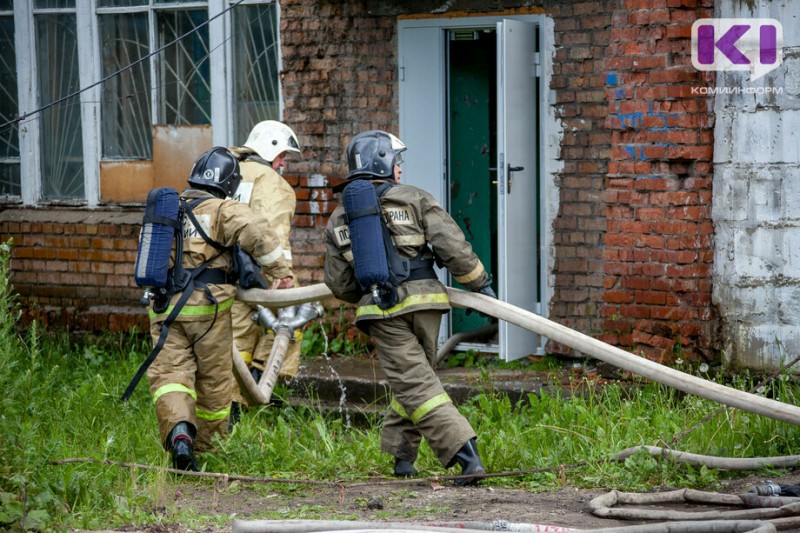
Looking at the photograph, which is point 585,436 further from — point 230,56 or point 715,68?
point 230,56

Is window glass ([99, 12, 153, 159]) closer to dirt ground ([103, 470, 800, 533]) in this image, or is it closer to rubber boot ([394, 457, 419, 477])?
dirt ground ([103, 470, 800, 533])

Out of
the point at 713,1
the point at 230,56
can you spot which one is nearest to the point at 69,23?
the point at 230,56

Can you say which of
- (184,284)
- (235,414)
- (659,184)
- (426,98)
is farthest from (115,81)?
(659,184)

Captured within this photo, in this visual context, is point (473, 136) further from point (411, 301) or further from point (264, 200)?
point (411, 301)

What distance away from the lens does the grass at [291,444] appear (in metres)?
5.17

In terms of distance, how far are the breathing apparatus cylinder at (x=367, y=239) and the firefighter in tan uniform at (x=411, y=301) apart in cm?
13

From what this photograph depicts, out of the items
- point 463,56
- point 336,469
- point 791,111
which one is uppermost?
point 463,56

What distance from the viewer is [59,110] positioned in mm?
10328

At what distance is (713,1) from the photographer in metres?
7.25

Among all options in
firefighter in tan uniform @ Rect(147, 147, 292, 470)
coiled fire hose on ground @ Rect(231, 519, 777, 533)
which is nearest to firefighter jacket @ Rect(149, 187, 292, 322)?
firefighter in tan uniform @ Rect(147, 147, 292, 470)

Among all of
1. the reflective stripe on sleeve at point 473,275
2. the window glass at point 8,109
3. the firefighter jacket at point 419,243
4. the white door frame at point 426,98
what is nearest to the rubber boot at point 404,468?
the firefighter jacket at point 419,243

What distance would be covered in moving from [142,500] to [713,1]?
14.8 ft

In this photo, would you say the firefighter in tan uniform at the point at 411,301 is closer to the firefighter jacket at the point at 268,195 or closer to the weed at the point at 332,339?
the firefighter jacket at the point at 268,195

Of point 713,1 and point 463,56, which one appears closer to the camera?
point 713,1
